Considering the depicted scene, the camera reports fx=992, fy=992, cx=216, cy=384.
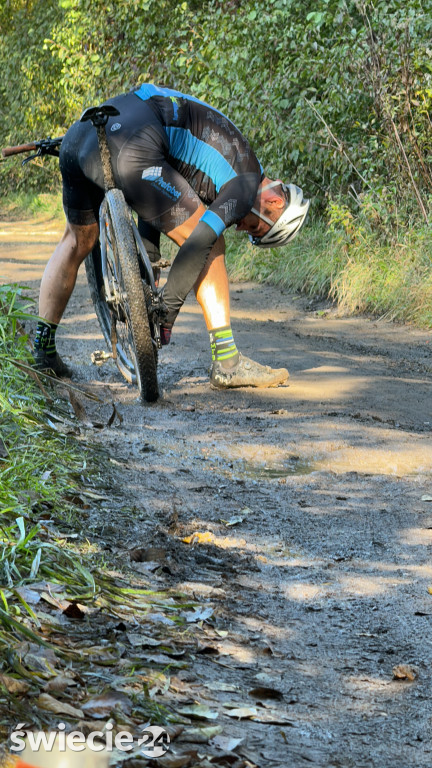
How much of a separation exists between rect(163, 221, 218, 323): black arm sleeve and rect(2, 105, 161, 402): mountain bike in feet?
0.22

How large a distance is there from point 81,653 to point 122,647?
0.35 feet

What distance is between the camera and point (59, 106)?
18984mm

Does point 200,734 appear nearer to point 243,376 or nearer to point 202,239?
point 202,239

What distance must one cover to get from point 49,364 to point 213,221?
1.12m

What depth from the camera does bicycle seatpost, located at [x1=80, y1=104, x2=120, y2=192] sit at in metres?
4.36

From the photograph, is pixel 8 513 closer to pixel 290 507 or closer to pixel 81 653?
pixel 81 653

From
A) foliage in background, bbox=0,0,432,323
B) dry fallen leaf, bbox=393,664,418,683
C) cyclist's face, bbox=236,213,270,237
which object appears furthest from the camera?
foliage in background, bbox=0,0,432,323

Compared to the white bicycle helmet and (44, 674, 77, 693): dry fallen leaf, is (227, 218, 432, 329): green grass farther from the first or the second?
(44, 674, 77, 693): dry fallen leaf

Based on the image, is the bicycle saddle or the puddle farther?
the bicycle saddle

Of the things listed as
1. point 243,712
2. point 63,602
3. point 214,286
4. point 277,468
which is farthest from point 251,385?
point 243,712

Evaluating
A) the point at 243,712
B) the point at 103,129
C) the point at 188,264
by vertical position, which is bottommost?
the point at 243,712

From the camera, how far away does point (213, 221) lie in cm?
455

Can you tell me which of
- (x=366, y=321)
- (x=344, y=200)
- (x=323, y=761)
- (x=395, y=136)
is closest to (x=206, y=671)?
(x=323, y=761)

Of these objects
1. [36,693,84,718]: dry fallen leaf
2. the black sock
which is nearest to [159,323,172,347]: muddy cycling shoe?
the black sock
